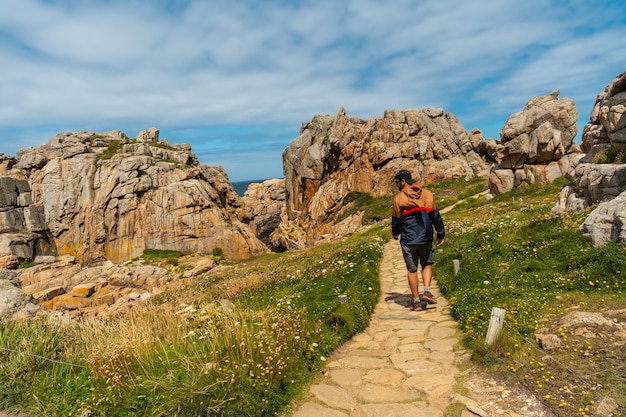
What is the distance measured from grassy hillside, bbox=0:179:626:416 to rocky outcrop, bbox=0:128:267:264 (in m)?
49.9

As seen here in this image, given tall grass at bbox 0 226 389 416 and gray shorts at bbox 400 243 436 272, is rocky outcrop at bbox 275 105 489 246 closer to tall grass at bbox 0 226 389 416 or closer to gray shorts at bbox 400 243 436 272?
gray shorts at bbox 400 243 436 272

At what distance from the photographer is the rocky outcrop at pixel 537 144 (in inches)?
1138

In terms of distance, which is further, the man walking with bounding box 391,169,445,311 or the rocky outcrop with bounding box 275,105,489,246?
the rocky outcrop with bounding box 275,105,489,246

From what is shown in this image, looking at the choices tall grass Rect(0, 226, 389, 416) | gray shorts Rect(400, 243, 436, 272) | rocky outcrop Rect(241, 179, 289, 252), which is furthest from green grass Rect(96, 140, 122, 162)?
gray shorts Rect(400, 243, 436, 272)

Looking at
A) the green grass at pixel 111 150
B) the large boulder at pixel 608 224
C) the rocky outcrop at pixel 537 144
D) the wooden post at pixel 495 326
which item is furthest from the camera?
the green grass at pixel 111 150

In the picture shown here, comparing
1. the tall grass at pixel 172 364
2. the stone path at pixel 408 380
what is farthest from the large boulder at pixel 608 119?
the tall grass at pixel 172 364

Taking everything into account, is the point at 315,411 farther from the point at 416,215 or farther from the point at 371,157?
the point at 371,157

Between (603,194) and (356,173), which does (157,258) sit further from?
(603,194)

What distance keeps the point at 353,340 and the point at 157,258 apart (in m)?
51.6

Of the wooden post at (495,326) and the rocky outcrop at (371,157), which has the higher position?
the rocky outcrop at (371,157)

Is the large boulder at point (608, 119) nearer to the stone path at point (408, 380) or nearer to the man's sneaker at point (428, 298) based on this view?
the man's sneaker at point (428, 298)

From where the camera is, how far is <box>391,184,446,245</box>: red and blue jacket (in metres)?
9.84

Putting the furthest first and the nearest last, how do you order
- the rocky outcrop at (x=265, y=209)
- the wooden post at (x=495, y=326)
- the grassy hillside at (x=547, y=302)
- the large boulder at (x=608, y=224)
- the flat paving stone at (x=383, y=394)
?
the rocky outcrop at (x=265, y=209)
the large boulder at (x=608, y=224)
the wooden post at (x=495, y=326)
the flat paving stone at (x=383, y=394)
the grassy hillside at (x=547, y=302)

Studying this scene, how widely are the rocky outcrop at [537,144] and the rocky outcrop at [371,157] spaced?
1945 cm
